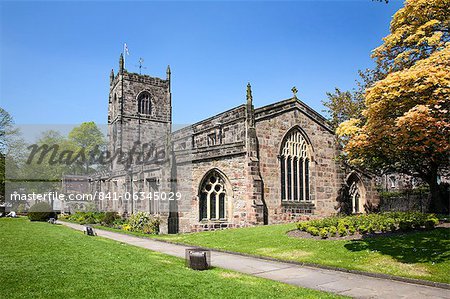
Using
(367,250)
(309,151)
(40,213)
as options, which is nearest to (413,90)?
(367,250)

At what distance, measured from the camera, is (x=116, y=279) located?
9391mm

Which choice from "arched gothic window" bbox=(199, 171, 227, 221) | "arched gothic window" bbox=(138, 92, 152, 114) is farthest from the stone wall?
"arched gothic window" bbox=(138, 92, 152, 114)

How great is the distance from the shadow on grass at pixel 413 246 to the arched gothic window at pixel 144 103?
147ft

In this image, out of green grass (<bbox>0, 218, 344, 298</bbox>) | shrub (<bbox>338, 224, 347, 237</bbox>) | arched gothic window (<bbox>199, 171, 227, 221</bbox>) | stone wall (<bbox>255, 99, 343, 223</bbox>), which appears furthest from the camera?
stone wall (<bbox>255, 99, 343, 223</bbox>)

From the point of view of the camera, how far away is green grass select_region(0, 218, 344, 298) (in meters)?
8.14

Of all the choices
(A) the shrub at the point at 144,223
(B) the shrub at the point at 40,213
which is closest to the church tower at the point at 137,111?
(B) the shrub at the point at 40,213

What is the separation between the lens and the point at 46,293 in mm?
7766

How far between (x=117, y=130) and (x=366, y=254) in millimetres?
45896

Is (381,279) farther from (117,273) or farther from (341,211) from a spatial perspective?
(341,211)

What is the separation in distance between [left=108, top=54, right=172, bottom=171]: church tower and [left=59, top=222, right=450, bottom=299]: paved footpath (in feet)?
128

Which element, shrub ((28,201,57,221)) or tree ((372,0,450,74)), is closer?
tree ((372,0,450,74))

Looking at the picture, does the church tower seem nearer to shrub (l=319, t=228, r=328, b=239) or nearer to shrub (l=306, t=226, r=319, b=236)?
shrub (l=306, t=226, r=319, b=236)

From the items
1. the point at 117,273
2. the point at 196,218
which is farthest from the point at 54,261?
the point at 196,218

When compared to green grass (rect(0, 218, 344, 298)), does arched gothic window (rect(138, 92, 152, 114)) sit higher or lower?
higher
